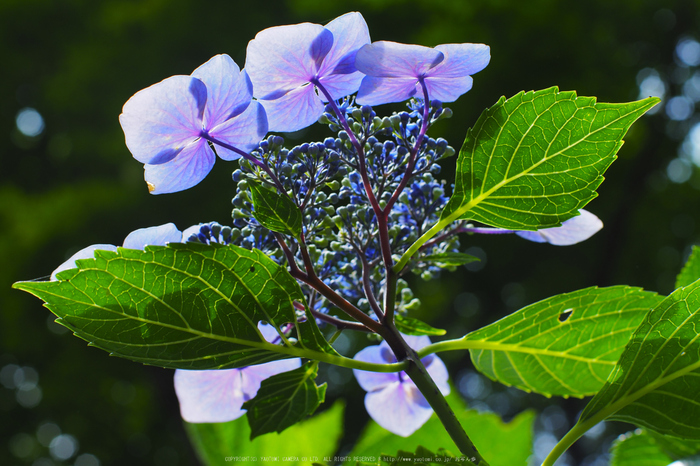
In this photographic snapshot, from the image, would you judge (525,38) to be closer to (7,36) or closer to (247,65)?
(247,65)

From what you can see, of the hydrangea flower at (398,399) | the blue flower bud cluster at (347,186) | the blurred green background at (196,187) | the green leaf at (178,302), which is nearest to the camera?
the green leaf at (178,302)

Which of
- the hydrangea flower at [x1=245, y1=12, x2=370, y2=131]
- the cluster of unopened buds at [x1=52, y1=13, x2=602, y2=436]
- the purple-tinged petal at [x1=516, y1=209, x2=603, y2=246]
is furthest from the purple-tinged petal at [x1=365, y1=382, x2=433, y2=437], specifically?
the hydrangea flower at [x1=245, y1=12, x2=370, y2=131]

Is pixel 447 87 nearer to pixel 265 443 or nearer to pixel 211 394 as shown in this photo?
pixel 211 394

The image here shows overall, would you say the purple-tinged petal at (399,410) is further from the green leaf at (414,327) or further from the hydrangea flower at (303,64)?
the hydrangea flower at (303,64)

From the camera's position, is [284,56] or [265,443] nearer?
[284,56]

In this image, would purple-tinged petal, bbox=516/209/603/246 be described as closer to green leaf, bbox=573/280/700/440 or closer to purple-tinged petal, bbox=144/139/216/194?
green leaf, bbox=573/280/700/440

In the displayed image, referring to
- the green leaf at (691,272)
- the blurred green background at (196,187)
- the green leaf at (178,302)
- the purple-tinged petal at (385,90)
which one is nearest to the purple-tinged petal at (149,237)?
the green leaf at (178,302)

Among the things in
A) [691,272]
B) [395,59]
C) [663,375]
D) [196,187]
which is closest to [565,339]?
[663,375]
